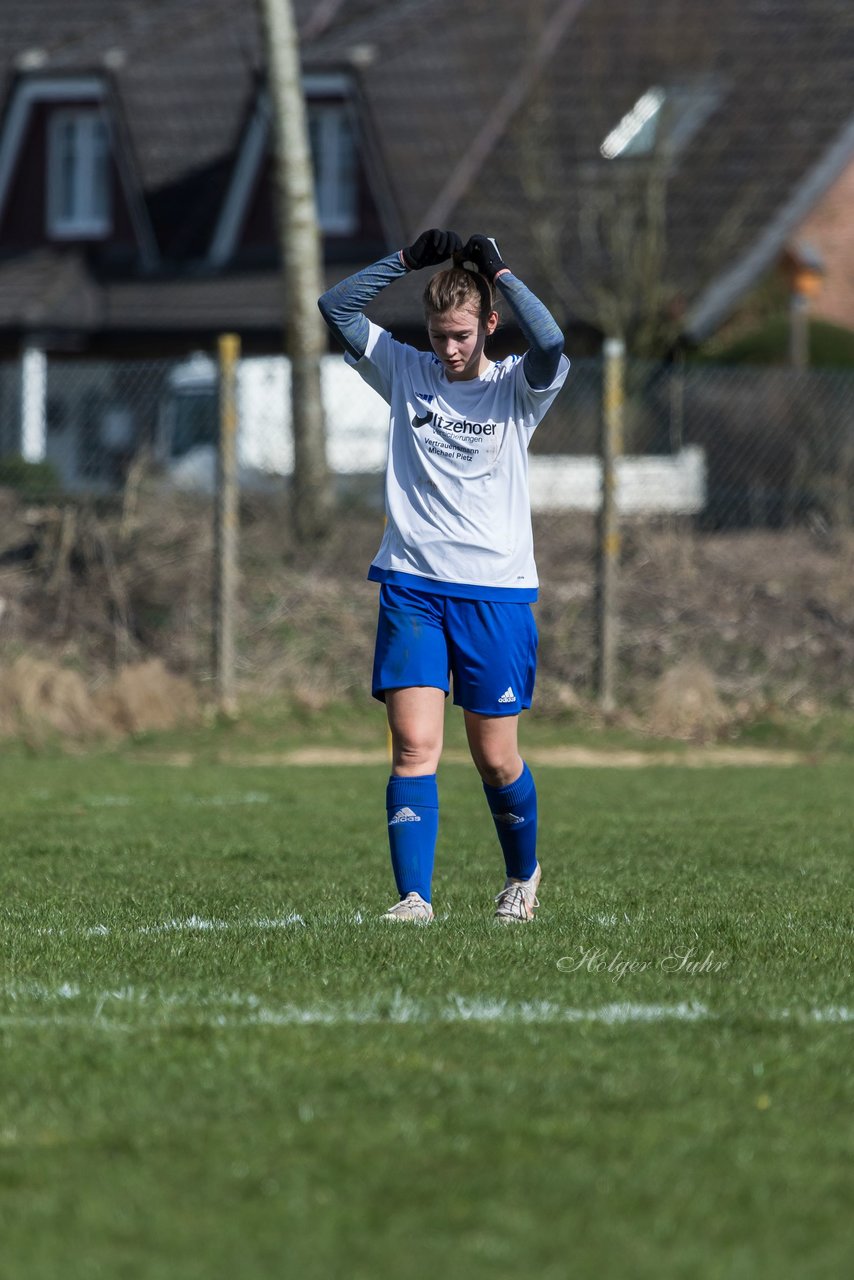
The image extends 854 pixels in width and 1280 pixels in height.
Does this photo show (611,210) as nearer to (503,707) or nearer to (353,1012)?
(503,707)

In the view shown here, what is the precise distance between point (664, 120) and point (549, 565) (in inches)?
468

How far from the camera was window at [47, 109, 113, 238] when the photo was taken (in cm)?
3241

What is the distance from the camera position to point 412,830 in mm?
6297

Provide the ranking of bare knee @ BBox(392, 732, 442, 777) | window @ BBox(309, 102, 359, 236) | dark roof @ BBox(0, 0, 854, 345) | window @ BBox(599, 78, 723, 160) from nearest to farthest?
1. bare knee @ BBox(392, 732, 442, 777)
2. window @ BBox(599, 78, 723, 160)
3. dark roof @ BBox(0, 0, 854, 345)
4. window @ BBox(309, 102, 359, 236)

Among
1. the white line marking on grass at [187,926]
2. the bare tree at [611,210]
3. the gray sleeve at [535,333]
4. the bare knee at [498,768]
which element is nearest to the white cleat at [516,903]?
the bare knee at [498,768]

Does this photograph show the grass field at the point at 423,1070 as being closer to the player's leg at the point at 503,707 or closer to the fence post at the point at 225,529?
the player's leg at the point at 503,707

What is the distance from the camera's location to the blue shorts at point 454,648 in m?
6.25

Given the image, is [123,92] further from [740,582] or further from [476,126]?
[740,582]

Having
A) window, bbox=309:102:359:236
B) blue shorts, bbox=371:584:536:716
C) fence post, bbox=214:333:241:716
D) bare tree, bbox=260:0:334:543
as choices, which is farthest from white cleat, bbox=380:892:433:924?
window, bbox=309:102:359:236

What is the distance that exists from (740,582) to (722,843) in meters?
7.64

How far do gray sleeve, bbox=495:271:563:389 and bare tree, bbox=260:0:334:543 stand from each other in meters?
9.16

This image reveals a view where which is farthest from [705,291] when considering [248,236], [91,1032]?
[91,1032]

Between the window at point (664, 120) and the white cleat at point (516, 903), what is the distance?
2002 centimetres

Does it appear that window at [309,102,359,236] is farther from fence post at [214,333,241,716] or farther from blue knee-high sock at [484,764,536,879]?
blue knee-high sock at [484,764,536,879]
